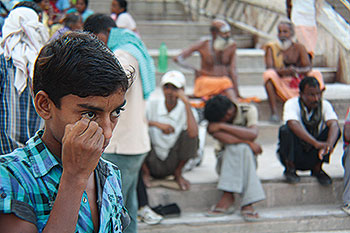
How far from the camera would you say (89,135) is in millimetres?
1123

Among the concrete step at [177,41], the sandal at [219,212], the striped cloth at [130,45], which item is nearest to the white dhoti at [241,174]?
the sandal at [219,212]

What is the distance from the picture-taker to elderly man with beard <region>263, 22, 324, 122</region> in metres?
5.72

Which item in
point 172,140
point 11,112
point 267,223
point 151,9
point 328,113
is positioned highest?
point 151,9

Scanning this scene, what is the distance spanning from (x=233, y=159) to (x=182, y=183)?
1.66 ft

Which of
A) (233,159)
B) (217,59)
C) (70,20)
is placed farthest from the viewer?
(217,59)

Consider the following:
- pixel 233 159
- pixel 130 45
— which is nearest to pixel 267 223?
pixel 233 159

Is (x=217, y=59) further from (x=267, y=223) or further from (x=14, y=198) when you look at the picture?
(x=14, y=198)

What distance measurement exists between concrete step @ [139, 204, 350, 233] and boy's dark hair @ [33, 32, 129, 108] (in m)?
2.73

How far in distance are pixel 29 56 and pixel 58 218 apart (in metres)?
1.98

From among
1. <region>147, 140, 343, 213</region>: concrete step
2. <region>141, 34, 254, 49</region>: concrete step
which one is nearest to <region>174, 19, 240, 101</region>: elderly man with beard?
<region>147, 140, 343, 213</region>: concrete step

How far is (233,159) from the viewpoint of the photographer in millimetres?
4047

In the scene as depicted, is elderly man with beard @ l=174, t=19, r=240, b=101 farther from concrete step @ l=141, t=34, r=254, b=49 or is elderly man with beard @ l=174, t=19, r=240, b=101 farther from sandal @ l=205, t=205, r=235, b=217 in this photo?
concrete step @ l=141, t=34, r=254, b=49

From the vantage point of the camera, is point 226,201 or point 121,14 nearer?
point 226,201

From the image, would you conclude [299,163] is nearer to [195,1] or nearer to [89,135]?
[89,135]
